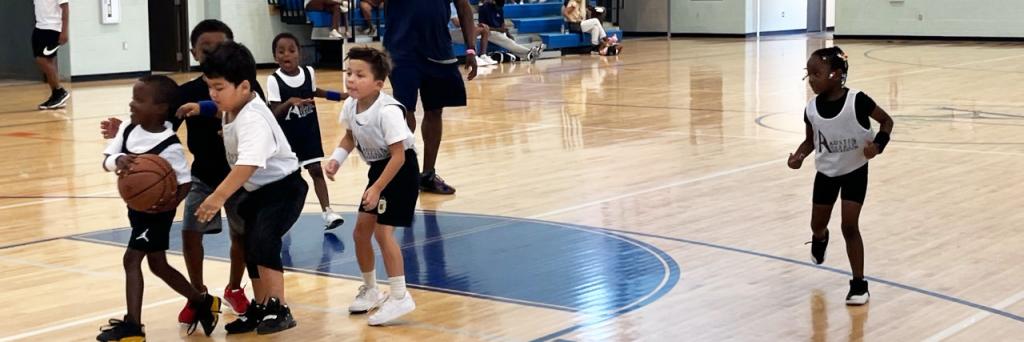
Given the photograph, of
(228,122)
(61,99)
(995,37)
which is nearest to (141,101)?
(228,122)

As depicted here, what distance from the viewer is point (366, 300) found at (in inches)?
206

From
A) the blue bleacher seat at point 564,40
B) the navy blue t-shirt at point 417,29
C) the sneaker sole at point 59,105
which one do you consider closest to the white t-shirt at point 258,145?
the navy blue t-shirt at point 417,29

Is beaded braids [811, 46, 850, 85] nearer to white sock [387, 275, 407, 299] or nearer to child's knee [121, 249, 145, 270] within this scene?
white sock [387, 275, 407, 299]

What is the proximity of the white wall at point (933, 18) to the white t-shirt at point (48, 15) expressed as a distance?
679 inches

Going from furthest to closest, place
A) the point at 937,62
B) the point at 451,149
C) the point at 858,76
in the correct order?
the point at 937,62 → the point at 858,76 → the point at 451,149

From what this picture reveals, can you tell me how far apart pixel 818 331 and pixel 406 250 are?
7.26 ft

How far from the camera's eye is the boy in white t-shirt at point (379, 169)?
4.99 m

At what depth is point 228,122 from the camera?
4.80 metres

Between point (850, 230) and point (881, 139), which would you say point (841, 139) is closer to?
point (881, 139)

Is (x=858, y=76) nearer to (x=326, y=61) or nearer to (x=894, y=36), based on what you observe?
(x=326, y=61)

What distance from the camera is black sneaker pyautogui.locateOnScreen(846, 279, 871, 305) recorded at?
526 centimetres

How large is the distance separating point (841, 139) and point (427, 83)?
337 centimetres

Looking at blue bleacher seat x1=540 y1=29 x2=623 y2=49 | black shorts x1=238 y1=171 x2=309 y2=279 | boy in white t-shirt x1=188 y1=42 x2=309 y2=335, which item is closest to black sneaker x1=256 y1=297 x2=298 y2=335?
boy in white t-shirt x1=188 y1=42 x2=309 y2=335

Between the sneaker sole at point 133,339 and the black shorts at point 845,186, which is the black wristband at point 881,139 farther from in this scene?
the sneaker sole at point 133,339
